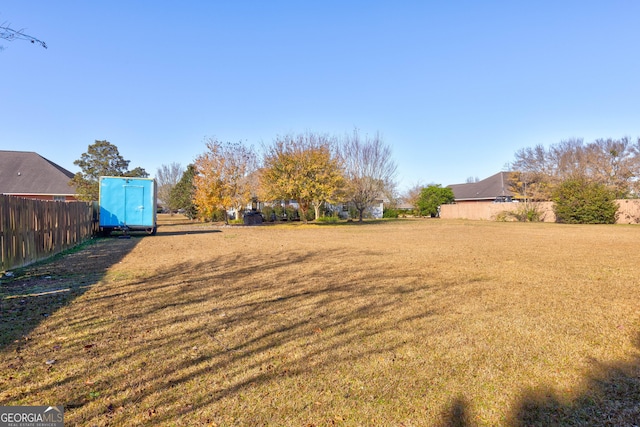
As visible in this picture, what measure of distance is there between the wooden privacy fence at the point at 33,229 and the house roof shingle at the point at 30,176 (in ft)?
91.1

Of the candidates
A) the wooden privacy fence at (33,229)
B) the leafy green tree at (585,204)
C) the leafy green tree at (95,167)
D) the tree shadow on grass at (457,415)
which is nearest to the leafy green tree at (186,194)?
the leafy green tree at (95,167)

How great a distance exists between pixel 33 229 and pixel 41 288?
3.94 metres

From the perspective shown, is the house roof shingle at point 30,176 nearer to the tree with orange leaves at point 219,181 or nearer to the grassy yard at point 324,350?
the tree with orange leaves at point 219,181

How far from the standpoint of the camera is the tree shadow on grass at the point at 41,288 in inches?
175

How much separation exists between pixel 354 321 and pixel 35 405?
3.17m

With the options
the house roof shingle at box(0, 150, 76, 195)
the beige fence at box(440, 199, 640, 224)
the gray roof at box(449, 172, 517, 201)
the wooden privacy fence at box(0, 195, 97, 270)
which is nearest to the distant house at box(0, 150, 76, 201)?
the house roof shingle at box(0, 150, 76, 195)

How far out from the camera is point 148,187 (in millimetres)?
18141

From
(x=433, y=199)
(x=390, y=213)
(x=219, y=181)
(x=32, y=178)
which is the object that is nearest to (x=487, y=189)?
(x=433, y=199)

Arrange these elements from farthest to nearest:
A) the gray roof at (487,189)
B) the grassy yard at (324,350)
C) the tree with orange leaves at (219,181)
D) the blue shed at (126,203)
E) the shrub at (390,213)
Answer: the gray roof at (487,189), the shrub at (390,213), the tree with orange leaves at (219,181), the blue shed at (126,203), the grassy yard at (324,350)

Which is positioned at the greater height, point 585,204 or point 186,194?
point 186,194

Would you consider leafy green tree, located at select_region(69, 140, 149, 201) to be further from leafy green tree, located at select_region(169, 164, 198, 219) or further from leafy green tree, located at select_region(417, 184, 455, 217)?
leafy green tree, located at select_region(417, 184, 455, 217)

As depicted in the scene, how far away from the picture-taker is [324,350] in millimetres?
3764

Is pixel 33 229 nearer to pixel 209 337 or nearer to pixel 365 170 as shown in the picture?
pixel 209 337

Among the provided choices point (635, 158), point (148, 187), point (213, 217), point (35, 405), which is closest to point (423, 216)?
point (635, 158)
